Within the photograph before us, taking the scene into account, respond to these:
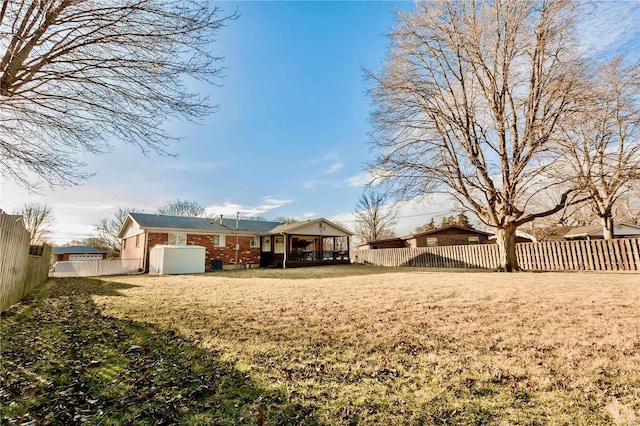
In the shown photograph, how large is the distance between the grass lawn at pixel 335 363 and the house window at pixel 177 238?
14.7 m

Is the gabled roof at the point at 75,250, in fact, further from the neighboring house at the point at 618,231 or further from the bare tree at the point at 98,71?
the neighboring house at the point at 618,231

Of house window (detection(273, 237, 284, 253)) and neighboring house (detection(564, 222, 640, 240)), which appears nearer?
house window (detection(273, 237, 284, 253))

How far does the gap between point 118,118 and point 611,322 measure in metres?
8.44

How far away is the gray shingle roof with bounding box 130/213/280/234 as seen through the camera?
66.3 ft

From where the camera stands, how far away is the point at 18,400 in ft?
8.66

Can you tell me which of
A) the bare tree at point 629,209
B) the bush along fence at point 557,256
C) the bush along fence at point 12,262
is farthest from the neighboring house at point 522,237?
the bush along fence at point 12,262

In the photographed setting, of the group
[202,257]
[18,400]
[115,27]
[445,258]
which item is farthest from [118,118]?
[445,258]

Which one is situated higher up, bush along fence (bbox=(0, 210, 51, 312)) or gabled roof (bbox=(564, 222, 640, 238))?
gabled roof (bbox=(564, 222, 640, 238))

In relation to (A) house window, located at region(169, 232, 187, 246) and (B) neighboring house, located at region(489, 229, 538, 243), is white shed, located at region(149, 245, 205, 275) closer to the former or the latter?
(A) house window, located at region(169, 232, 187, 246)

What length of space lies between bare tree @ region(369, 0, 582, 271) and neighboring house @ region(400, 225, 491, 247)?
13.9 metres

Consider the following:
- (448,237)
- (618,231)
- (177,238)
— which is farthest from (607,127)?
→ (177,238)

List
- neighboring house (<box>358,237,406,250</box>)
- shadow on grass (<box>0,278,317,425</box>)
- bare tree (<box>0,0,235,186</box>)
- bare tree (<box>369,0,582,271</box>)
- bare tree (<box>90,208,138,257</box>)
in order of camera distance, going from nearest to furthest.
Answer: shadow on grass (<box>0,278,317,425</box>)
bare tree (<box>0,0,235,186</box>)
bare tree (<box>369,0,582,271</box>)
neighboring house (<box>358,237,406,250</box>)
bare tree (<box>90,208,138,257</box>)

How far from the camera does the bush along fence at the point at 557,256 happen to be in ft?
37.5

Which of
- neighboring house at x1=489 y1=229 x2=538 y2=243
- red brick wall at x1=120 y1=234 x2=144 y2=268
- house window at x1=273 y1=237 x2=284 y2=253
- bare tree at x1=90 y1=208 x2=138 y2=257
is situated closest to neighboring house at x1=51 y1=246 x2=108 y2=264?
bare tree at x1=90 y1=208 x2=138 y2=257
